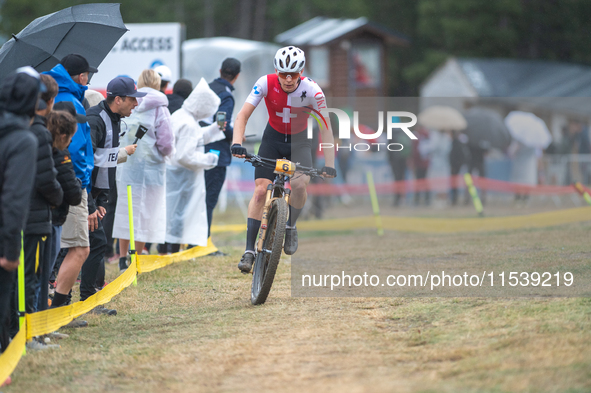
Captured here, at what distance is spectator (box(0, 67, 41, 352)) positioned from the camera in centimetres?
418

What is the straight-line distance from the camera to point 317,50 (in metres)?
31.6

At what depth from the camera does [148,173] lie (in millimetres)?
8461

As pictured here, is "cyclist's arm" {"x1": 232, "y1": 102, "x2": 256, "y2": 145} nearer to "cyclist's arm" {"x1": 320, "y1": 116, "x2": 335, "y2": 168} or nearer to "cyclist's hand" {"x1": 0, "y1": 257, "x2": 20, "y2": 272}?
"cyclist's arm" {"x1": 320, "y1": 116, "x2": 335, "y2": 168}

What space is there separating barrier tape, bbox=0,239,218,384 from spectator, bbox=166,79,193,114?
2.03 m

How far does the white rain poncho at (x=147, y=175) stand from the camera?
8.31m

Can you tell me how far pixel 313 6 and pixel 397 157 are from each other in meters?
33.6

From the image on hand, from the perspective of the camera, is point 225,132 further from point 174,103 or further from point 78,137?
point 78,137

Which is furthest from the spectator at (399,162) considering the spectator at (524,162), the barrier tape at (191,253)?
the barrier tape at (191,253)

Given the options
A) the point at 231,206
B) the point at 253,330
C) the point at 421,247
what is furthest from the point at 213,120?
the point at 231,206

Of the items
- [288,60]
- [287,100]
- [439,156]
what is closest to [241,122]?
[287,100]

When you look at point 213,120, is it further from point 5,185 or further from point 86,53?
point 5,185

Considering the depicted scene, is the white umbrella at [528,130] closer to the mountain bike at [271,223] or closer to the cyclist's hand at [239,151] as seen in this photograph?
the mountain bike at [271,223]

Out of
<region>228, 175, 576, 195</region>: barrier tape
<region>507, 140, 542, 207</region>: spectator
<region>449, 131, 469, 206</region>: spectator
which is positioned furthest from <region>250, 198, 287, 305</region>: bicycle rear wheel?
<region>507, 140, 542, 207</region>: spectator

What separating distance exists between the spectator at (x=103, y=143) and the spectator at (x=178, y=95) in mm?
2680
